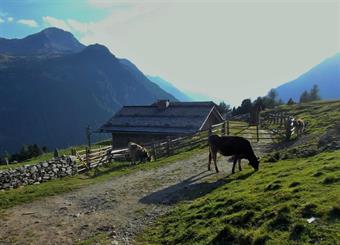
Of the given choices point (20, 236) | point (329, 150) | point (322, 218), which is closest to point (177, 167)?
point (329, 150)

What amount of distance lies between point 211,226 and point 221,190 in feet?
15.6

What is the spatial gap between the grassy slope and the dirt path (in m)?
1.20

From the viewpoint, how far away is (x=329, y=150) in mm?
19391

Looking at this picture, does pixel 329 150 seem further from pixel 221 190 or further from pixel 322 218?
pixel 322 218

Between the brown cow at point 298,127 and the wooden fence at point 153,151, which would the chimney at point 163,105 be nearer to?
the wooden fence at point 153,151

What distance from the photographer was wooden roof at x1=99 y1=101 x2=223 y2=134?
44.7 meters

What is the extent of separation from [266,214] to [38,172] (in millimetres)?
15949

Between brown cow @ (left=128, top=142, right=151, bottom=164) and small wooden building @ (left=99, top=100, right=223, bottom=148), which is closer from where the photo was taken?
brown cow @ (left=128, top=142, right=151, bottom=164)

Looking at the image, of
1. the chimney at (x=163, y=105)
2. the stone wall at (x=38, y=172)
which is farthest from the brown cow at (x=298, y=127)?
the chimney at (x=163, y=105)

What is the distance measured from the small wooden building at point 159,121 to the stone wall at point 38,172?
64.2 ft

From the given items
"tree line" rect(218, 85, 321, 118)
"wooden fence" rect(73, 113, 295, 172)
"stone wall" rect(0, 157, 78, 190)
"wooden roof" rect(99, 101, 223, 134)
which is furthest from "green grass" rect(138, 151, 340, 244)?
"tree line" rect(218, 85, 321, 118)

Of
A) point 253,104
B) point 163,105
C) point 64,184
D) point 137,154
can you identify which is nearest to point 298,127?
point 137,154

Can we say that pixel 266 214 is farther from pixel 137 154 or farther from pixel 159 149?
pixel 159 149

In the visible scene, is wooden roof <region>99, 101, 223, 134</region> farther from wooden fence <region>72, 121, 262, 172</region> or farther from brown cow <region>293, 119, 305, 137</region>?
brown cow <region>293, 119, 305, 137</region>
